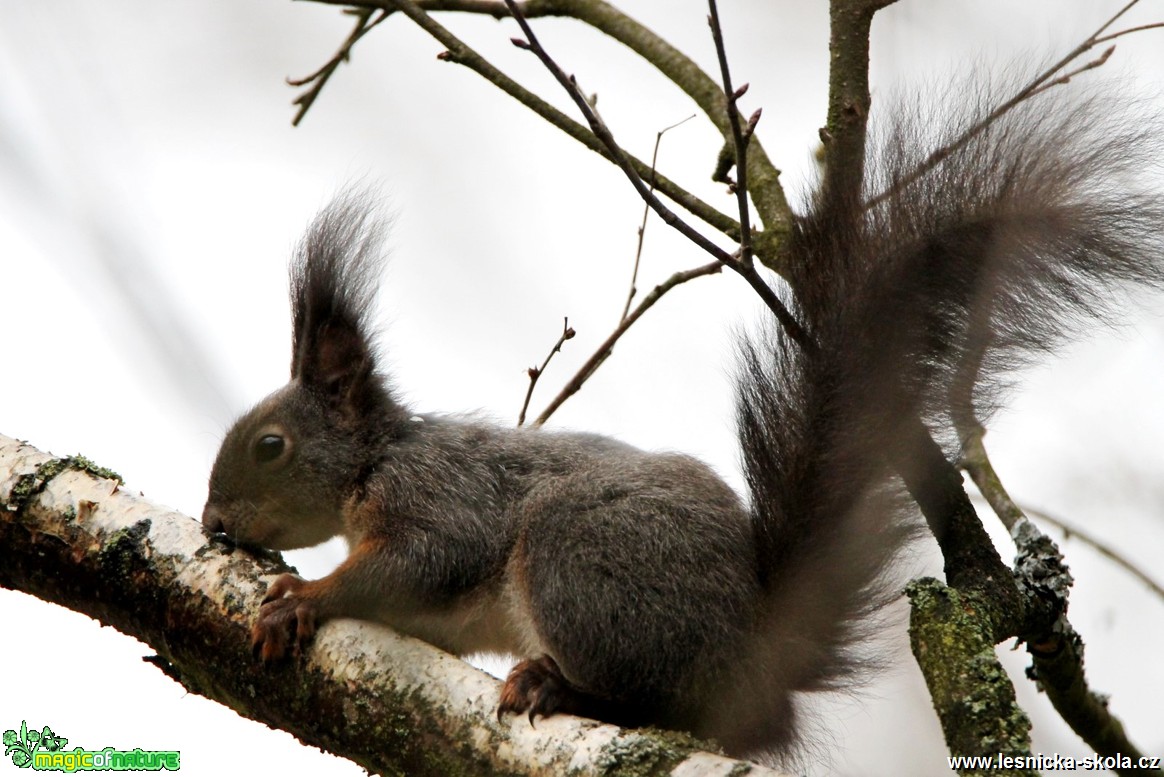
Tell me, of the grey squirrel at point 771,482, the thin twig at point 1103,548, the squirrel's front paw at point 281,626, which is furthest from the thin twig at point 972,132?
the squirrel's front paw at point 281,626

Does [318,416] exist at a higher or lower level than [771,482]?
higher

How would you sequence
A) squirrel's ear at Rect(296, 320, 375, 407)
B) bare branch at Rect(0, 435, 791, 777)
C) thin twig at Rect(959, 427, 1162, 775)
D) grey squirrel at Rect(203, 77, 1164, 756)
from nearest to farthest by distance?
bare branch at Rect(0, 435, 791, 777)
grey squirrel at Rect(203, 77, 1164, 756)
thin twig at Rect(959, 427, 1162, 775)
squirrel's ear at Rect(296, 320, 375, 407)

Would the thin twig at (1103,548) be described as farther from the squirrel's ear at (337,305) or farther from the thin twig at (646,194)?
the squirrel's ear at (337,305)

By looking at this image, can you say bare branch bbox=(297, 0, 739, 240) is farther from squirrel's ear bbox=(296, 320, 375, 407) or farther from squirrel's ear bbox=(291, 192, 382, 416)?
squirrel's ear bbox=(296, 320, 375, 407)

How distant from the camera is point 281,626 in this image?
273cm

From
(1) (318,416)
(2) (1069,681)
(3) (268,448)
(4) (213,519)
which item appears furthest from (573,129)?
(2) (1069,681)

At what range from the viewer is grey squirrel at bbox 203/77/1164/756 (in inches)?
100

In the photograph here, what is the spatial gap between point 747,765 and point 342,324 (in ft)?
7.82

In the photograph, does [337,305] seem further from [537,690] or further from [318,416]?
[537,690]

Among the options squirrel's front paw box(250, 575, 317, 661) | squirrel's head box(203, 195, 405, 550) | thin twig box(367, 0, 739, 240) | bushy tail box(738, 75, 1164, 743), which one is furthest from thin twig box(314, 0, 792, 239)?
squirrel's front paw box(250, 575, 317, 661)

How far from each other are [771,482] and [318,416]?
1.68 meters

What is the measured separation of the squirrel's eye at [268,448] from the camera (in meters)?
3.72

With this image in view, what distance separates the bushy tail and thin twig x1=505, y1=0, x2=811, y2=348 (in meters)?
0.20

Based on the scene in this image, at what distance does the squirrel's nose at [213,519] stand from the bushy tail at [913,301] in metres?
1.67
